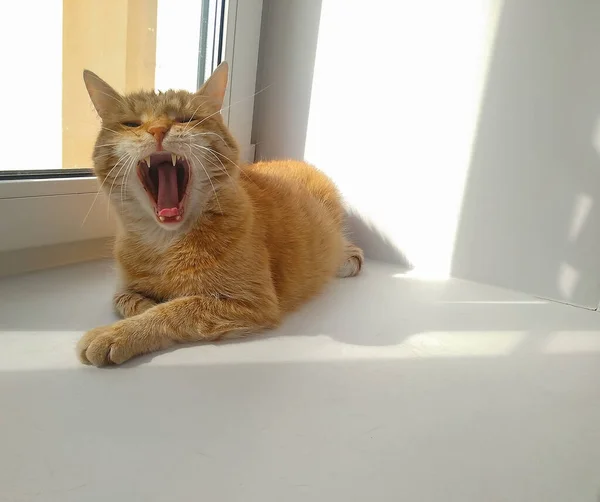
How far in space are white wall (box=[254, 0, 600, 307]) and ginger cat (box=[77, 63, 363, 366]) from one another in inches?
22.2

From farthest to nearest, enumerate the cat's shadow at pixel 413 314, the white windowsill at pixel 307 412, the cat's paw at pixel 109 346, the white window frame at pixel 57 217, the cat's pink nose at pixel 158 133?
the white window frame at pixel 57 217, the cat's shadow at pixel 413 314, the cat's pink nose at pixel 158 133, the cat's paw at pixel 109 346, the white windowsill at pixel 307 412

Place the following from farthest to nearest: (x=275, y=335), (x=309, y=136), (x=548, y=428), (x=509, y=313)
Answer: (x=309, y=136), (x=509, y=313), (x=275, y=335), (x=548, y=428)

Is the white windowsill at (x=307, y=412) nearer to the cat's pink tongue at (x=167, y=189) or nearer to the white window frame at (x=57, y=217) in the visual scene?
the white window frame at (x=57, y=217)

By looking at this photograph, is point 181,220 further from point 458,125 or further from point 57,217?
point 458,125

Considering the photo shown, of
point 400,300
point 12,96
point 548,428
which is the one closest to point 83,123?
point 12,96

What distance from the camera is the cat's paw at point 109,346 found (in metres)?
0.81

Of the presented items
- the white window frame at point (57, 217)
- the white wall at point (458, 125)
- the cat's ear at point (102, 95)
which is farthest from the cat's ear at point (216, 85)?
the white wall at point (458, 125)

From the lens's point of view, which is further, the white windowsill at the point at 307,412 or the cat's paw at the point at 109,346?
the cat's paw at the point at 109,346

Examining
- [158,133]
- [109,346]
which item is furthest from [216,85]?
[109,346]

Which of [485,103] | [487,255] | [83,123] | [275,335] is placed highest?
[485,103]

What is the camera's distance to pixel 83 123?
138 centimetres

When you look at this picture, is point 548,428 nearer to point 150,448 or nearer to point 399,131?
point 150,448

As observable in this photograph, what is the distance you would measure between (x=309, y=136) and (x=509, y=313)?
0.87m

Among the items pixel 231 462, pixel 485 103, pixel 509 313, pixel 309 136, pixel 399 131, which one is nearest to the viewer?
pixel 231 462
